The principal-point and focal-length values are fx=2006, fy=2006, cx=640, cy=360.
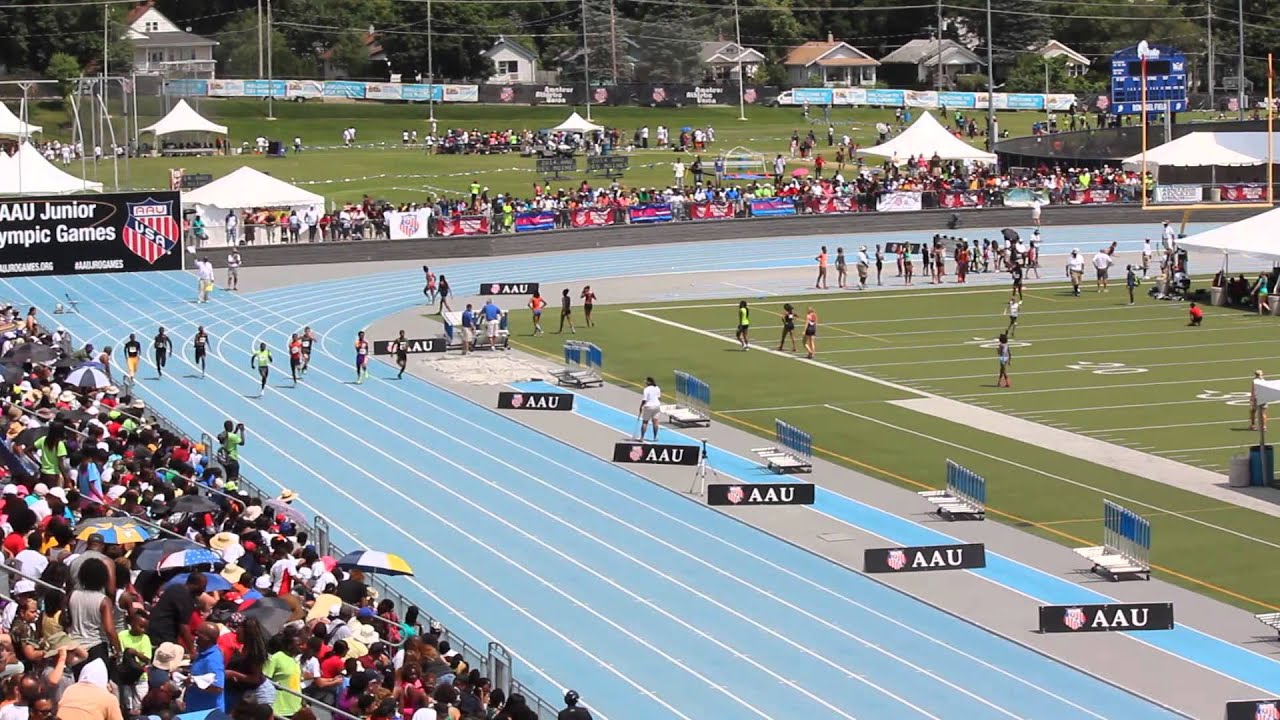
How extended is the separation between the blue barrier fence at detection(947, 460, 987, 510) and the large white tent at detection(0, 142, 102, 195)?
1397 inches

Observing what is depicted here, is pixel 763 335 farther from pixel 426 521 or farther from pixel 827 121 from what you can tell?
pixel 827 121

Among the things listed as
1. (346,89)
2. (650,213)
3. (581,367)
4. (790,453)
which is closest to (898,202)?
(650,213)

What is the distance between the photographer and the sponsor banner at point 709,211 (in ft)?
235

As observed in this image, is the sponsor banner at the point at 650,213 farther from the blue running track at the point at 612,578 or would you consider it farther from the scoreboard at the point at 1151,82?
the blue running track at the point at 612,578

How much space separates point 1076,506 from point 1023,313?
23269 mm

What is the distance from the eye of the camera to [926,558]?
26.5m

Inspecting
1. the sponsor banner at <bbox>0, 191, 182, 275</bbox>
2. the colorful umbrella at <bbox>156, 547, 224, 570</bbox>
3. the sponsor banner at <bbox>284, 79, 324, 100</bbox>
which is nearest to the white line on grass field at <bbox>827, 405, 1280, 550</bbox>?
the colorful umbrella at <bbox>156, 547, 224, 570</bbox>

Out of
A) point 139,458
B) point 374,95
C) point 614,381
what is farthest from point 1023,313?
point 374,95

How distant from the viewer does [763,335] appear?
5019cm

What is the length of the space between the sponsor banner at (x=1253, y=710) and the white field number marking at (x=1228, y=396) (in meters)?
20.5

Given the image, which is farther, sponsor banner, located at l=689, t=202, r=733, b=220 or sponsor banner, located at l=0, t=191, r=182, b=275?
sponsor banner, located at l=689, t=202, r=733, b=220

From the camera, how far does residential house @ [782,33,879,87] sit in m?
134

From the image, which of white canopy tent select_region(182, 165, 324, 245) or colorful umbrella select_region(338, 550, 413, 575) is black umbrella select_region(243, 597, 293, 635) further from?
white canopy tent select_region(182, 165, 324, 245)

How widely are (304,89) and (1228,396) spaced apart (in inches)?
2972
